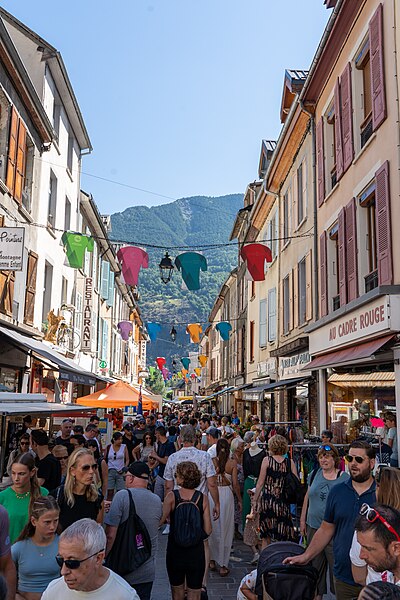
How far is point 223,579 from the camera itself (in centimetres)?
697

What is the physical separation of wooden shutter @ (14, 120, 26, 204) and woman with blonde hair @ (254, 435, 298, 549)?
432 inches

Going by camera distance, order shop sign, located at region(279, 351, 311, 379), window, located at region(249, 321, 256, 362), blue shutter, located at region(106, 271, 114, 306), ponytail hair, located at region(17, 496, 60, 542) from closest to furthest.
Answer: ponytail hair, located at region(17, 496, 60, 542) → shop sign, located at region(279, 351, 311, 379) → window, located at region(249, 321, 256, 362) → blue shutter, located at region(106, 271, 114, 306)

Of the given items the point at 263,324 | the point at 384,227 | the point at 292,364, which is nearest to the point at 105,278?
the point at 263,324

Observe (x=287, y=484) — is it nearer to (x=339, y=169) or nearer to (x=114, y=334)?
(x=339, y=169)

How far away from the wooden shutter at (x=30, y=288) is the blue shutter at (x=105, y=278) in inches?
519

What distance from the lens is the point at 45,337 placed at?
18250 mm

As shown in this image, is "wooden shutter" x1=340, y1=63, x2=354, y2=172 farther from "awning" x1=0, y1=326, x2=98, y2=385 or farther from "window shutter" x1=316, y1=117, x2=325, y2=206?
"awning" x1=0, y1=326, x2=98, y2=385

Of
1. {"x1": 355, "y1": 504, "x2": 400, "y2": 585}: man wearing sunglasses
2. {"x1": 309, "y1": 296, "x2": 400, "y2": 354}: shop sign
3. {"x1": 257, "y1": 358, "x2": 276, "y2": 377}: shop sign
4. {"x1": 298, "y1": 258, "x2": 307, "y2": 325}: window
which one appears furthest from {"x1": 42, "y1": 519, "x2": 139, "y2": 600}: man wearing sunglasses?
{"x1": 257, "y1": 358, "x2": 276, "y2": 377}: shop sign

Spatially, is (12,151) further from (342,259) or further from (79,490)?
(79,490)

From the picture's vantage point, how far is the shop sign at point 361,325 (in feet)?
32.1

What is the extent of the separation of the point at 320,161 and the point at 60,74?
943 cm

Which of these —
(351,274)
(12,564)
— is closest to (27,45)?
(351,274)

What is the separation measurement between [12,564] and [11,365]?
11.7 meters

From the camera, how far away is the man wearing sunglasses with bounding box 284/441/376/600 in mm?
4138
